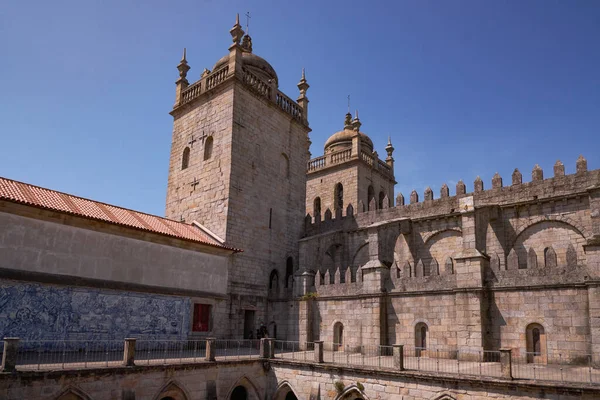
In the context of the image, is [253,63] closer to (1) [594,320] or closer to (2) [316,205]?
(2) [316,205]

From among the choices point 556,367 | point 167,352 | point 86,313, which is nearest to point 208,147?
point 167,352

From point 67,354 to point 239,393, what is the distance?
278 inches

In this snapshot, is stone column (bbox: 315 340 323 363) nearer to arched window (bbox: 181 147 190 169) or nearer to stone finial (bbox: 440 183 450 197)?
stone finial (bbox: 440 183 450 197)

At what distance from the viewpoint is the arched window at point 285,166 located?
94.9 feet

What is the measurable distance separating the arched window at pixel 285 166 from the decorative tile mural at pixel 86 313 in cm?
1097

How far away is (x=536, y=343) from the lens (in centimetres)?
1731

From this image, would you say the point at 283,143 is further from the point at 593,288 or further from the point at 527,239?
the point at 593,288

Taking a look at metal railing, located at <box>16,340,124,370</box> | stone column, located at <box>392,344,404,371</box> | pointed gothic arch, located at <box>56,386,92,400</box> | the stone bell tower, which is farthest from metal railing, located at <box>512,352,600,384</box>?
metal railing, located at <box>16,340,124,370</box>

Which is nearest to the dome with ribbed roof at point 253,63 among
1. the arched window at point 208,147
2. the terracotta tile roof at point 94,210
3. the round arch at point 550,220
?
the arched window at point 208,147

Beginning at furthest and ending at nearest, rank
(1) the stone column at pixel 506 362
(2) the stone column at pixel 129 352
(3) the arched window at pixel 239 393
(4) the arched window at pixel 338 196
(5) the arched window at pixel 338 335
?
(4) the arched window at pixel 338 196 < (5) the arched window at pixel 338 335 < (3) the arched window at pixel 239 393 < (2) the stone column at pixel 129 352 < (1) the stone column at pixel 506 362

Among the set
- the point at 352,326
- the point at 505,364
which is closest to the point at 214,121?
the point at 352,326

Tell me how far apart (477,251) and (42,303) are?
55.7ft

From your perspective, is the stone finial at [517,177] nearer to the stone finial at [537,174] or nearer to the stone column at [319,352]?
the stone finial at [537,174]

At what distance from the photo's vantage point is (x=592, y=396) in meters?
12.2
